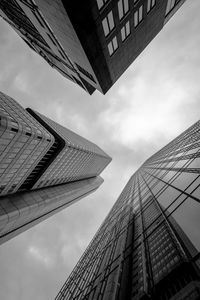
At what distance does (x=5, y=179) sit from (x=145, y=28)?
119 ft

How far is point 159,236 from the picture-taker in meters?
10.7

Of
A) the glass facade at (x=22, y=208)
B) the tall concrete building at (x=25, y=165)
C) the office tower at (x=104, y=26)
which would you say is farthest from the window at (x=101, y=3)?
the glass facade at (x=22, y=208)

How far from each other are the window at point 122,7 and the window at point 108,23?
967 millimetres

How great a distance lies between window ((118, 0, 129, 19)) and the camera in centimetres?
1660

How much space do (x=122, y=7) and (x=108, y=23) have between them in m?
1.73

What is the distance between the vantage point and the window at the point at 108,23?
1669cm

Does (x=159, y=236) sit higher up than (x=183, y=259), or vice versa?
(x=183, y=259)

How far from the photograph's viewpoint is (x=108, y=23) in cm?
1738

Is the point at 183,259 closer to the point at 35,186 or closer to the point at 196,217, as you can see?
the point at 196,217

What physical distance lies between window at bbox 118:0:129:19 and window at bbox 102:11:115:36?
0.97 metres

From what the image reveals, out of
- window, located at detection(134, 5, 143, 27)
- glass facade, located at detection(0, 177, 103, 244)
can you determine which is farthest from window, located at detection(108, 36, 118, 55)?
glass facade, located at detection(0, 177, 103, 244)

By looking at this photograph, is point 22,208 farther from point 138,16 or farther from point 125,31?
point 138,16

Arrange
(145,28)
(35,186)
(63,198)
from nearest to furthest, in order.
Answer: (145,28) < (35,186) < (63,198)

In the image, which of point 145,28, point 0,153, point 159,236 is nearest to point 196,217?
point 159,236
